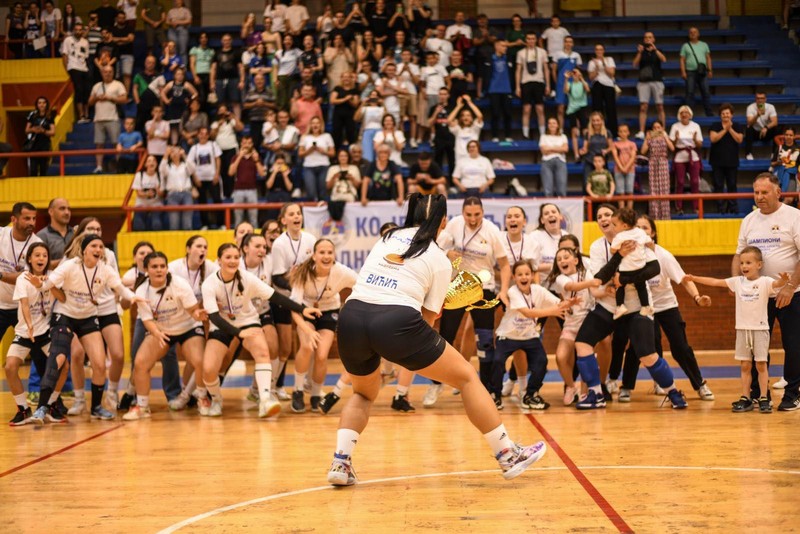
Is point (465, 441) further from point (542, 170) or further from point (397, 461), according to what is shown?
point (542, 170)

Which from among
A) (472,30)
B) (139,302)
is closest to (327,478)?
(139,302)

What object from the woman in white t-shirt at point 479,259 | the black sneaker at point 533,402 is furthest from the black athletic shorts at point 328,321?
the black sneaker at point 533,402

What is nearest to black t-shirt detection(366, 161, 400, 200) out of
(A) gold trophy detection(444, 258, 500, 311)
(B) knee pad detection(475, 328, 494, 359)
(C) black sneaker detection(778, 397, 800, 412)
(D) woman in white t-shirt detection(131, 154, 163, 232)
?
(D) woman in white t-shirt detection(131, 154, 163, 232)

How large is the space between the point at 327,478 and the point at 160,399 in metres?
5.12

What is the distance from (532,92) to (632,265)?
9.39 metres

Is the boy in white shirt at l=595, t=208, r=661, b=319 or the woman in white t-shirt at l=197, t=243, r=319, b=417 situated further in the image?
the woman in white t-shirt at l=197, t=243, r=319, b=417

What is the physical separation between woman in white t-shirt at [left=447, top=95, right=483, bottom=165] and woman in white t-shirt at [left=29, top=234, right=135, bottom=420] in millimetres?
7525

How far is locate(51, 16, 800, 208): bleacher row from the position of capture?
1748 centimetres

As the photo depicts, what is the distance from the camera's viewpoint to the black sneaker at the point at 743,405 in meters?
8.57

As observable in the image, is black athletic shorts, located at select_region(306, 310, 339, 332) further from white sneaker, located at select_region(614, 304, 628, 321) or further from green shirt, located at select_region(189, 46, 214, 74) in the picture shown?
green shirt, located at select_region(189, 46, 214, 74)

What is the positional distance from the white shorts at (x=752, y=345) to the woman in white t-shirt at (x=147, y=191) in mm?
9756

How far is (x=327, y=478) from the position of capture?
6043mm

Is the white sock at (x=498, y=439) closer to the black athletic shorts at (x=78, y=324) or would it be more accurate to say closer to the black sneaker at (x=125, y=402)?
the black athletic shorts at (x=78, y=324)

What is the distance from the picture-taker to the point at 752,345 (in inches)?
340
